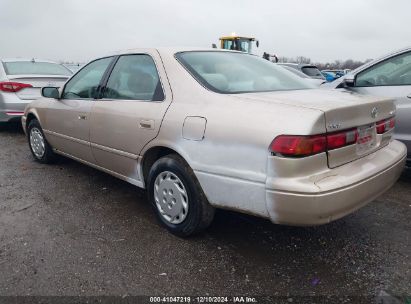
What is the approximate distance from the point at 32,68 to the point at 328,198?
685cm

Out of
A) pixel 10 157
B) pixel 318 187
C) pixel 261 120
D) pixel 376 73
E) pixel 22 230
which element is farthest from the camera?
pixel 10 157

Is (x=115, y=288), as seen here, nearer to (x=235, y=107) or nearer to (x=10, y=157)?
(x=235, y=107)

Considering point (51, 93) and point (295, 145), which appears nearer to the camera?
point (295, 145)

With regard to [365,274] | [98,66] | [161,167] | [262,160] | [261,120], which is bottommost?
[365,274]

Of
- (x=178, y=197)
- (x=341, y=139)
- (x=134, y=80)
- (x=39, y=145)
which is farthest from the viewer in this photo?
(x=39, y=145)

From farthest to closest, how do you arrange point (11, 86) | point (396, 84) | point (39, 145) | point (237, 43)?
point (237, 43) < point (11, 86) < point (39, 145) < point (396, 84)

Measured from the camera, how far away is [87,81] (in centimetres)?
395

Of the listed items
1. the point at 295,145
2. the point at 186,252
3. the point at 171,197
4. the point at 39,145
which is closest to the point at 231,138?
the point at 295,145

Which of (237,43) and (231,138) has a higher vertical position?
(237,43)

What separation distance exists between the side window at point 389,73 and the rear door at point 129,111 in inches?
108

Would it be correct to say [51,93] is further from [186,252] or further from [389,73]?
[389,73]

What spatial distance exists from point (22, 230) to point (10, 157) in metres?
2.85

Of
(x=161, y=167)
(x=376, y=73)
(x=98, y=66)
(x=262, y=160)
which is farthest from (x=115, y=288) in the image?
(x=376, y=73)

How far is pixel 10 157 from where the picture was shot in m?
5.45
